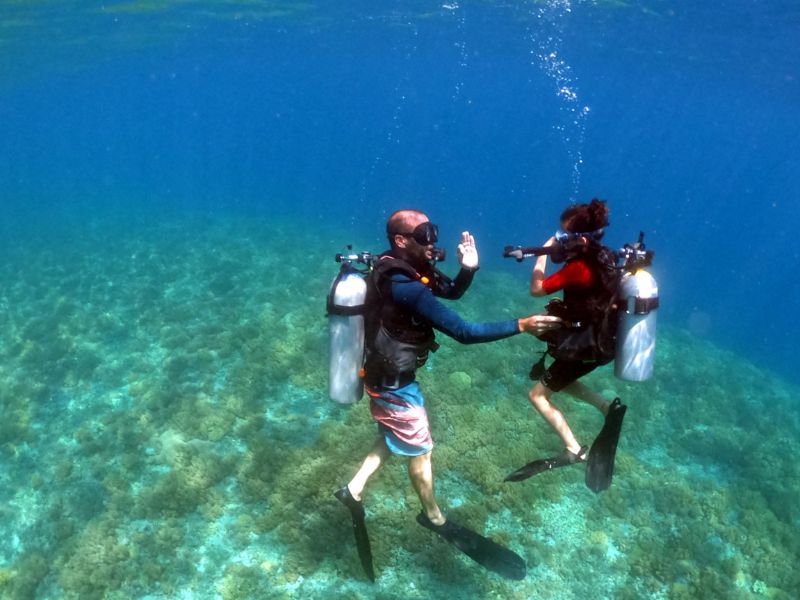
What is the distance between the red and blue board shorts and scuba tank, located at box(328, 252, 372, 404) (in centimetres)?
31

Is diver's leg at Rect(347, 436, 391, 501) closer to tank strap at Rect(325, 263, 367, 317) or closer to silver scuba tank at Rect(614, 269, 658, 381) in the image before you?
tank strap at Rect(325, 263, 367, 317)

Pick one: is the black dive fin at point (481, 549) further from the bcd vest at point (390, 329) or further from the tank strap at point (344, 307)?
the tank strap at point (344, 307)

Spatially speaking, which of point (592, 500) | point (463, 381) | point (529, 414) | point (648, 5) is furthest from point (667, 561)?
point (648, 5)

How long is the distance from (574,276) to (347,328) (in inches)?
78.7

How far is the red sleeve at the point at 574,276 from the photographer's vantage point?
14.0 feet

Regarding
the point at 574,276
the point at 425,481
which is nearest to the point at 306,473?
the point at 425,481

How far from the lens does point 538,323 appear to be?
3.76 meters

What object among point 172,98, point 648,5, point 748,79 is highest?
point 648,5

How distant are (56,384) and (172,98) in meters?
86.3

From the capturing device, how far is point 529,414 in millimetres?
9195

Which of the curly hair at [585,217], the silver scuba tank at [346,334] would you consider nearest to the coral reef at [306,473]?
the silver scuba tank at [346,334]

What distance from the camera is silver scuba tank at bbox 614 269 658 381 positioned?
14.5 feet

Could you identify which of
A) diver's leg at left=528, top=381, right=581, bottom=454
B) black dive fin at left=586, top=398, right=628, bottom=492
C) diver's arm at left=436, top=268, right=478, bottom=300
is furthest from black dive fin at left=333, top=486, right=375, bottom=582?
black dive fin at left=586, top=398, right=628, bottom=492

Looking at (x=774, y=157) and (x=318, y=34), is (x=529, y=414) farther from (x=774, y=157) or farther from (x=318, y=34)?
(x=774, y=157)
